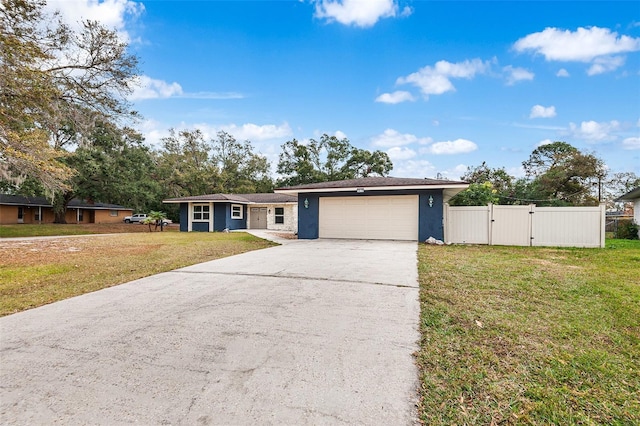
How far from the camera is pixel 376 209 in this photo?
12.9 m

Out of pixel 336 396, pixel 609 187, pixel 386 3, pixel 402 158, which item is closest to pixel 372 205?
pixel 386 3

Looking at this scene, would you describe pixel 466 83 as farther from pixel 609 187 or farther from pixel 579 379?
pixel 609 187

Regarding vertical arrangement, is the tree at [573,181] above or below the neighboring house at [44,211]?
above

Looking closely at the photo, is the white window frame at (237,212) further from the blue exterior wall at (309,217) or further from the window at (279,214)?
the blue exterior wall at (309,217)

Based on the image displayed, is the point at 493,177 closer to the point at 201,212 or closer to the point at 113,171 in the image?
the point at 201,212

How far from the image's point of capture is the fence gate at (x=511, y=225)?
11406 mm

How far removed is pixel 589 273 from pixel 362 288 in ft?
16.5

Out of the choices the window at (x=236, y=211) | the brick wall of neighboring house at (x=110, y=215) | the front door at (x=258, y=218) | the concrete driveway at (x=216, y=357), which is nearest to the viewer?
the concrete driveway at (x=216, y=357)

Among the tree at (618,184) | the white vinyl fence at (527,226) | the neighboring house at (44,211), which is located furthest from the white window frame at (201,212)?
the tree at (618,184)

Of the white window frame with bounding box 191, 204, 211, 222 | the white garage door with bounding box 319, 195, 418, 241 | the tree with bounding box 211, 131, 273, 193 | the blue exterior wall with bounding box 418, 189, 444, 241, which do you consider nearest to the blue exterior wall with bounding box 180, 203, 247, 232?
the white window frame with bounding box 191, 204, 211, 222

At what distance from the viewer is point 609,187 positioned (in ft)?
88.8

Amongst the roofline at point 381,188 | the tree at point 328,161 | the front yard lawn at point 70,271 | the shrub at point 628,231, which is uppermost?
the tree at point 328,161

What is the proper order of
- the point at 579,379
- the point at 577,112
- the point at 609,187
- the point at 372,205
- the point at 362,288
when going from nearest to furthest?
the point at 579,379, the point at 362,288, the point at 372,205, the point at 577,112, the point at 609,187

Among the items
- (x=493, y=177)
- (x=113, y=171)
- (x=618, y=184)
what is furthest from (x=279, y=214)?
(x=618, y=184)
